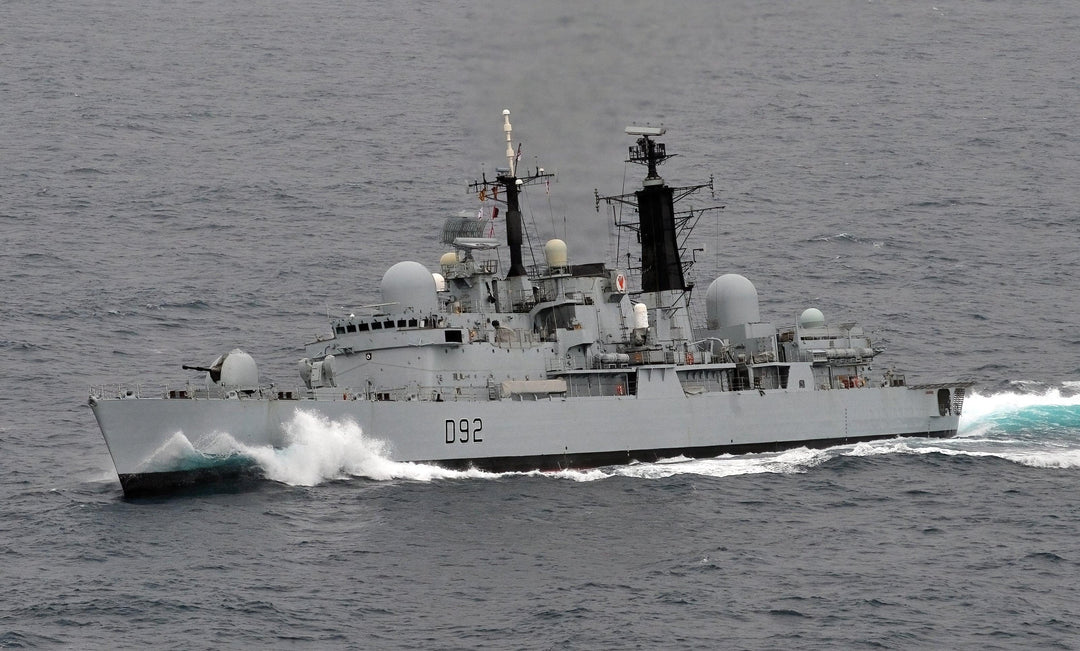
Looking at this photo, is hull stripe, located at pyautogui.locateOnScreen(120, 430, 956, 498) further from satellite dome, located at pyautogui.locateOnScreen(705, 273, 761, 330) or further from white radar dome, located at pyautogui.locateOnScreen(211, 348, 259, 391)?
satellite dome, located at pyautogui.locateOnScreen(705, 273, 761, 330)

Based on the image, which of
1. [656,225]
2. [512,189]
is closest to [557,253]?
[512,189]

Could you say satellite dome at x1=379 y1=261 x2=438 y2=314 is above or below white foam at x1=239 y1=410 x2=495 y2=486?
above

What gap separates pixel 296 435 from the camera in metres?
36.5

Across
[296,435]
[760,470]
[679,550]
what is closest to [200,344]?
[296,435]

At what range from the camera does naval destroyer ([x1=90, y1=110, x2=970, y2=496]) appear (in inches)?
1421

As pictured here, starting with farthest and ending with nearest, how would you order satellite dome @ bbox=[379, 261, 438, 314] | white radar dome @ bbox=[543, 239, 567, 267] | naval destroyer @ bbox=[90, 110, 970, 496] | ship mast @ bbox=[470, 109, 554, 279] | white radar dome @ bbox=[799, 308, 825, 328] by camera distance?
white radar dome @ bbox=[799, 308, 825, 328] → white radar dome @ bbox=[543, 239, 567, 267] → ship mast @ bbox=[470, 109, 554, 279] → satellite dome @ bbox=[379, 261, 438, 314] → naval destroyer @ bbox=[90, 110, 970, 496]

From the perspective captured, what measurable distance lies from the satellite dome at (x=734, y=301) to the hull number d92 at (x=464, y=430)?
1213 centimetres

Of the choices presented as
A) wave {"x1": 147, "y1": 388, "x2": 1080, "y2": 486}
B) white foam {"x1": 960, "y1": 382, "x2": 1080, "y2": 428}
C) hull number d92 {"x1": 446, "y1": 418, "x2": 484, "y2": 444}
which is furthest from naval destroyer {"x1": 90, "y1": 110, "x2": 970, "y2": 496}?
white foam {"x1": 960, "y1": 382, "x2": 1080, "y2": 428}

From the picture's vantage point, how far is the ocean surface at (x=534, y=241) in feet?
87.2

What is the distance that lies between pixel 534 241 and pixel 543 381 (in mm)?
19665

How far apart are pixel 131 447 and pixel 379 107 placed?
43.2 meters

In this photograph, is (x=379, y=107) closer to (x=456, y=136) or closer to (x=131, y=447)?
(x=456, y=136)

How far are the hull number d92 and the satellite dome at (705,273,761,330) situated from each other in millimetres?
12134

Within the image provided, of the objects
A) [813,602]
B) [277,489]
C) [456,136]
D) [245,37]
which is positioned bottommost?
[813,602]
